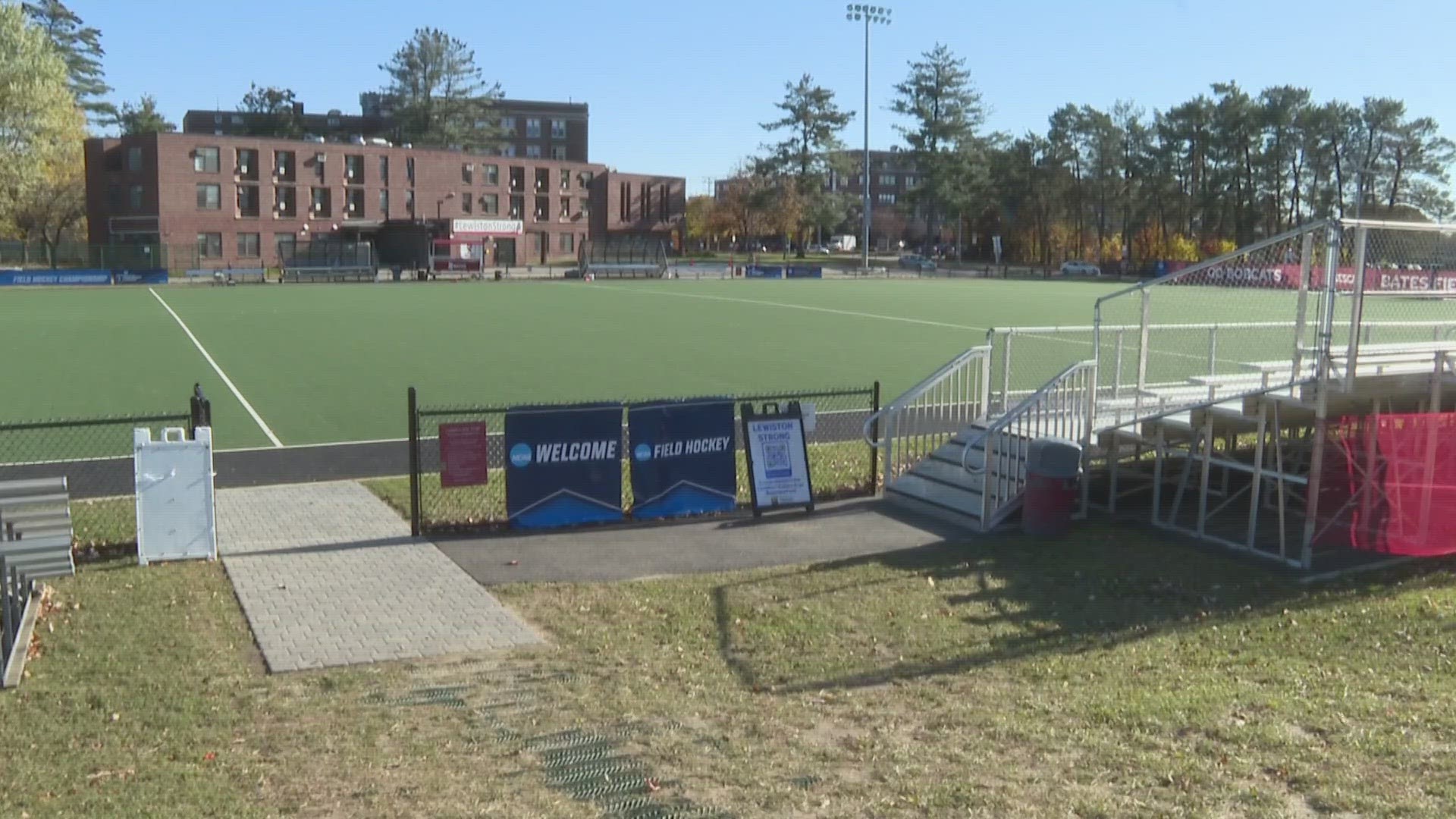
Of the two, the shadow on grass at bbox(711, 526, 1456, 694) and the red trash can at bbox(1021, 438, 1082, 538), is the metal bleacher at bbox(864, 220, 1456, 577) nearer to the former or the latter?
the red trash can at bbox(1021, 438, 1082, 538)

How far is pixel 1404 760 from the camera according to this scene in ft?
21.1

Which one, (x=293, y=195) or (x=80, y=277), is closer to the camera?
(x=80, y=277)

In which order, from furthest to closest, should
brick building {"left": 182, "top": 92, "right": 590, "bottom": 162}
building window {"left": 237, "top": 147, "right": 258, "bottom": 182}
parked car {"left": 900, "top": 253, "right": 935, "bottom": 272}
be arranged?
brick building {"left": 182, "top": 92, "right": 590, "bottom": 162}, parked car {"left": 900, "top": 253, "right": 935, "bottom": 272}, building window {"left": 237, "top": 147, "right": 258, "bottom": 182}

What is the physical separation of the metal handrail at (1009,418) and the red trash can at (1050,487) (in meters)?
0.49

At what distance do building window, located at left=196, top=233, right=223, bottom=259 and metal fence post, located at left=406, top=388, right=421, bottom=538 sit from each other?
75.8m

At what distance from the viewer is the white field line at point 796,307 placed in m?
40.3

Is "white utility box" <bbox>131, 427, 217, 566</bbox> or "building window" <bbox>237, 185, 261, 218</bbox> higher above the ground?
"building window" <bbox>237, 185, 261, 218</bbox>

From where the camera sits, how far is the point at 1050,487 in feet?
40.2

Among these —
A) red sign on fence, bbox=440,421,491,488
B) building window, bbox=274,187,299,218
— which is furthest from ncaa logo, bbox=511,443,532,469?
building window, bbox=274,187,299,218

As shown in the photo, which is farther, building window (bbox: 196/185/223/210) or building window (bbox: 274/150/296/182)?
building window (bbox: 274/150/296/182)

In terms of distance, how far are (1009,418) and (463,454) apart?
18.0 ft

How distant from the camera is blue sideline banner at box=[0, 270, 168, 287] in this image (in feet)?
196

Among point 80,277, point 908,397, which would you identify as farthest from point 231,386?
point 80,277

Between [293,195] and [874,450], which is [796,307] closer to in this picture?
[874,450]
